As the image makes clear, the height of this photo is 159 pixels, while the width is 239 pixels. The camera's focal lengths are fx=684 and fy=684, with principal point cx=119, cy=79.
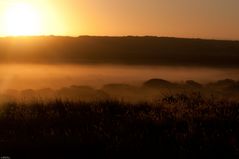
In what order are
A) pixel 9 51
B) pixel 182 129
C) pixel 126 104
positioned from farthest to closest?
pixel 9 51 → pixel 126 104 → pixel 182 129

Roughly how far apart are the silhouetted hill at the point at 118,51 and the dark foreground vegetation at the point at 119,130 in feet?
269

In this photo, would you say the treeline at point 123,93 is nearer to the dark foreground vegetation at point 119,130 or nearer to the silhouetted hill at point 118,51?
the dark foreground vegetation at point 119,130

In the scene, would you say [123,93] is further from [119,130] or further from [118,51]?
[118,51]

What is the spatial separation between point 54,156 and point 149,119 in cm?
350

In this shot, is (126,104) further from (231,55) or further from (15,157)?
(231,55)

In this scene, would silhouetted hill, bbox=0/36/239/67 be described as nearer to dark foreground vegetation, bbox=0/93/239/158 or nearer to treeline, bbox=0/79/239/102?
treeline, bbox=0/79/239/102

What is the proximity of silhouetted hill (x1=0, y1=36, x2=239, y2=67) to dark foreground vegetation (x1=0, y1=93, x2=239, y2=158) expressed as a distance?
82.0 m

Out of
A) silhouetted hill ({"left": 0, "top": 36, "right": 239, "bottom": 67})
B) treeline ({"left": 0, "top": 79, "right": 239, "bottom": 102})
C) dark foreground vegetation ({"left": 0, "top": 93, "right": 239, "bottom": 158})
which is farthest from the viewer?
silhouetted hill ({"left": 0, "top": 36, "right": 239, "bottom": 67})

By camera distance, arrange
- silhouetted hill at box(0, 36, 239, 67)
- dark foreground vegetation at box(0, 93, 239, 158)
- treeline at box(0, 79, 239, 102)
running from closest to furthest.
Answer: dark foreground vegetation at box(0, 93, 239, 158)
treeline at box(0, 79, 239, 102)
silhouetted hill at box(0, 36, 239, 67)

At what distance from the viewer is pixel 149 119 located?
16.2 m

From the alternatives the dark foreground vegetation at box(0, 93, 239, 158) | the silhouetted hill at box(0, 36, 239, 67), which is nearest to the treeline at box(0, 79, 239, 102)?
the dark foreground vegetation at box(0, 93, 239, 158)

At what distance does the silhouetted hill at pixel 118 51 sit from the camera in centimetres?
10450

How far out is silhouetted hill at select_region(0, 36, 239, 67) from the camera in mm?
104500

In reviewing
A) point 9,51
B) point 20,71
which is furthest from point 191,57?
point 20,71
